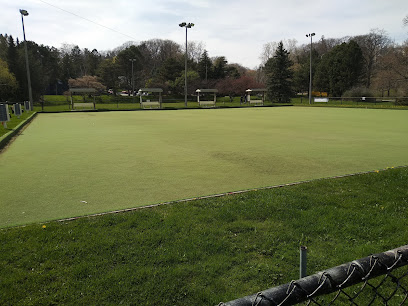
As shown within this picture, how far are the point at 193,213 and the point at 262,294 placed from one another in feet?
9.94

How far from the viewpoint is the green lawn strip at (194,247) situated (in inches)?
105

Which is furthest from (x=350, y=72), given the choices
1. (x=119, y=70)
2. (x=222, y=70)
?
(x=119, y=70)

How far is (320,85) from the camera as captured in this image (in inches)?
2421

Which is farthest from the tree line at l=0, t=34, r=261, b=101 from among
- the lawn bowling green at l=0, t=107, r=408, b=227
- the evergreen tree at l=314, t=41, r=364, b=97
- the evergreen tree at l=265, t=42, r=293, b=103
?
the lawn bowling green at l=0, t=107, r=408, b=227

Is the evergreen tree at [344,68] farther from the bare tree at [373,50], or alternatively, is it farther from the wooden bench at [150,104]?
the wooden bench at [150,104]

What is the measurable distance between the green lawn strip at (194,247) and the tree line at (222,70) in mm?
44014

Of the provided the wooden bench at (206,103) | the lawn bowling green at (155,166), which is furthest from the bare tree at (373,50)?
the lawn bowling green at (155,166)

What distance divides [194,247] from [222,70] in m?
70.8

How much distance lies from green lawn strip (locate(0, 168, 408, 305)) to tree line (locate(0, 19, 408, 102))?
4401 centimetres

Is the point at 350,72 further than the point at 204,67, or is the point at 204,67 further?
the point at 204,67

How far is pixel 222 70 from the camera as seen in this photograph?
71.1m

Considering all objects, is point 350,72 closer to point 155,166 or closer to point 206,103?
point 206,103

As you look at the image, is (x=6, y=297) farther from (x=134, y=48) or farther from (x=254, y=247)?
(x=134, y=48)

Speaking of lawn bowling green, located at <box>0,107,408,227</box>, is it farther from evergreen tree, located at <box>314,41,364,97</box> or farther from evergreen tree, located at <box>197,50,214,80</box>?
evergreen tree, located at <box>197,50,214,80</box>
